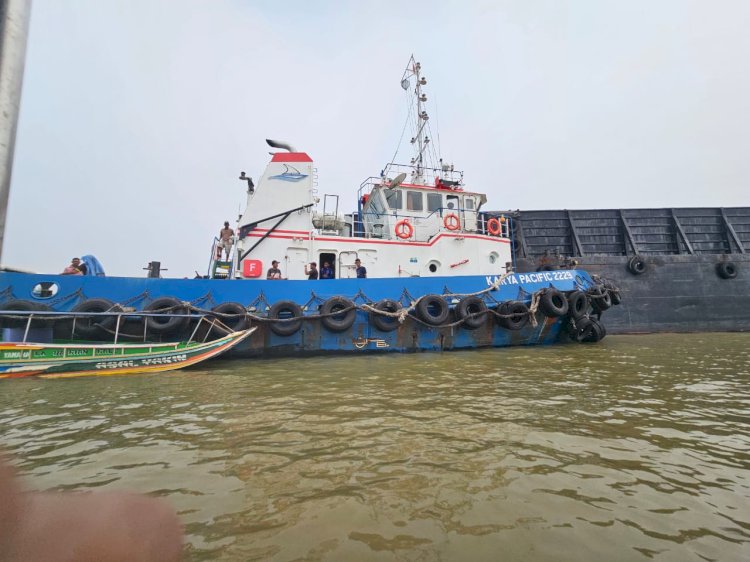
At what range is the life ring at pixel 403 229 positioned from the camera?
30.5 ft

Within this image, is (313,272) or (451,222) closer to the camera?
(313,272)

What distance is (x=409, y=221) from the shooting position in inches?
385

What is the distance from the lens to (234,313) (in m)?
6.97

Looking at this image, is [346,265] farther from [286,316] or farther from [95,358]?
[95,358]

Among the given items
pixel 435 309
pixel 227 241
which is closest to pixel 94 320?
pixel 227 241

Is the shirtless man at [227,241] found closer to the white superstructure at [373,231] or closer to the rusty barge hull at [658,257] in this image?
the white superstructure at [373,231]

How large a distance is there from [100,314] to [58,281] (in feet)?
4.86

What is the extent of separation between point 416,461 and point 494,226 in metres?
8.51

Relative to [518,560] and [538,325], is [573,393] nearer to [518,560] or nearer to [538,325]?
[518,560]

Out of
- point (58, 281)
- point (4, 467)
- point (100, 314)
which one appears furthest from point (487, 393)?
point (58, 281)

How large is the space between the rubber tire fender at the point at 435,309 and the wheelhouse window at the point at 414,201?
321cm

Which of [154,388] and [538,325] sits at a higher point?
[538,325]

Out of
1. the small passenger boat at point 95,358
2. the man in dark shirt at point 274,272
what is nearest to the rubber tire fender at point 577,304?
the man in dark shirt at point 274,272

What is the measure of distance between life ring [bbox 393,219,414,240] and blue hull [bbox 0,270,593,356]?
169cm
